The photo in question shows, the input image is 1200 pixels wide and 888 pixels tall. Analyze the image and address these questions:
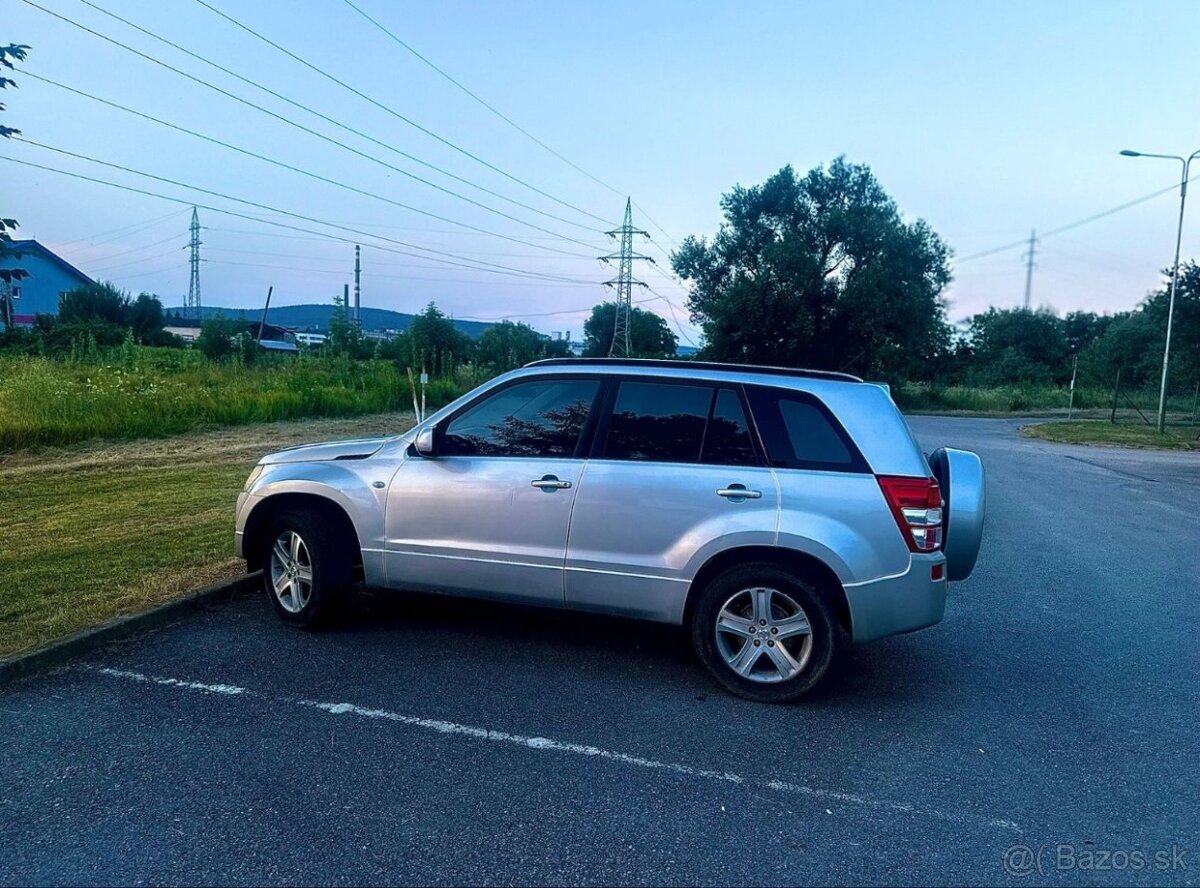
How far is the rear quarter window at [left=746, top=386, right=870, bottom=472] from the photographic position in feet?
14.7

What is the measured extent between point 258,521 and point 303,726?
6.43ft

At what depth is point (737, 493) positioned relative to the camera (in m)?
4.49

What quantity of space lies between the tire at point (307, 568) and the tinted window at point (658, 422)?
6.26 ft

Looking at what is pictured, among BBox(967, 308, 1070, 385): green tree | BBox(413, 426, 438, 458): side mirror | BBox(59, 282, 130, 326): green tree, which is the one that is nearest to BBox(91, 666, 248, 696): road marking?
BBox(413, 426, 438, 458): side mirror

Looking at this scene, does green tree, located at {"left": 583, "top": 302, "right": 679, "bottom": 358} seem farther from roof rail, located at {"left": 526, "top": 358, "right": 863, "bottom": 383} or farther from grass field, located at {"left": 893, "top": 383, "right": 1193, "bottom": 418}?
roof rail, located at {"left": 526, "top": 358, "right": 863, "bottom": 383}

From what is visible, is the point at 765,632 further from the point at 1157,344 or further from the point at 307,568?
the point at 1157,344

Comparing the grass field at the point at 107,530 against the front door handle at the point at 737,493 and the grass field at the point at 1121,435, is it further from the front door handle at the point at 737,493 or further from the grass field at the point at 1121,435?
the grass field at the point at 1121,435

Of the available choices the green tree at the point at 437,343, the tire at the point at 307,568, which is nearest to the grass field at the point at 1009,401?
the green tree at the point at 437,343

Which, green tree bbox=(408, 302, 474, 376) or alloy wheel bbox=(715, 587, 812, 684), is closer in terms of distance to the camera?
alloy wheel bbox=(715, 587, 812, 684)

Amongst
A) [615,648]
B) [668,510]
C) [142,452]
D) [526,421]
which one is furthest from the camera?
[142,452]

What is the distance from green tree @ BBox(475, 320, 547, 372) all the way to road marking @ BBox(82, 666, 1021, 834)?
2786 cm

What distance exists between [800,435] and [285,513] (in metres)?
3.29

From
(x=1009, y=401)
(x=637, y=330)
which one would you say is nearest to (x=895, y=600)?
(x=1009, y=401)

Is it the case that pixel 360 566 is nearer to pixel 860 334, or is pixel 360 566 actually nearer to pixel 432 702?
pixel 432 702
